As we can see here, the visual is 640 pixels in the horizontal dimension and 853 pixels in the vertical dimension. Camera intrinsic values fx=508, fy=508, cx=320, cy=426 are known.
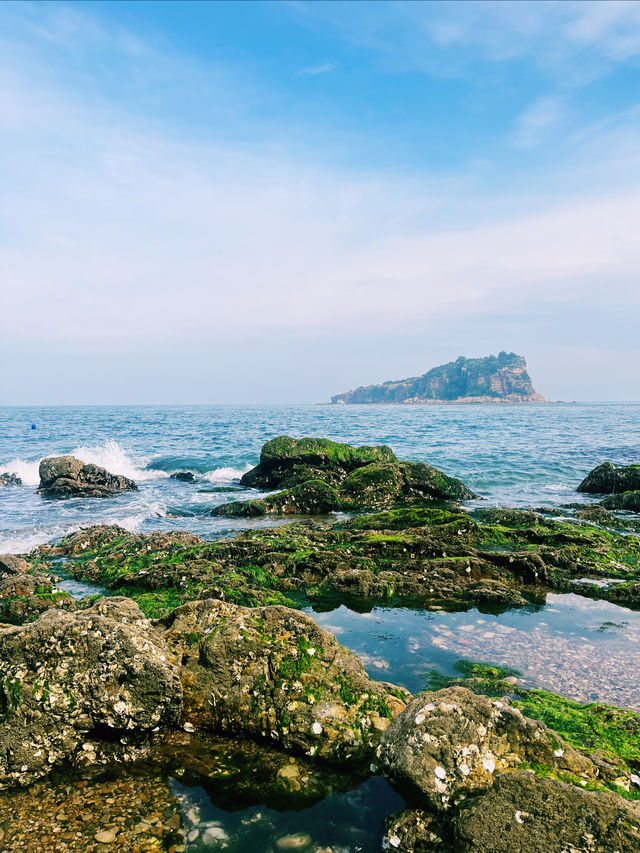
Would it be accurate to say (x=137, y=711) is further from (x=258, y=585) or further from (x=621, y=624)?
(x=621, y=624)

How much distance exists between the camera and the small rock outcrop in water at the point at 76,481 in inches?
903

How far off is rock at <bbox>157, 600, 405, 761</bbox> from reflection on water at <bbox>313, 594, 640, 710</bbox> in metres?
1.22

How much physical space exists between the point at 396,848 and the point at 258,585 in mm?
6335

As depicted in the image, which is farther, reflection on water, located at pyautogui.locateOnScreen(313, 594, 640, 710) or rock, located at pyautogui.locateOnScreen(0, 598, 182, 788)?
reflection on water, located at pyautogui.locateOnScreen(313, 594, 640, 710)

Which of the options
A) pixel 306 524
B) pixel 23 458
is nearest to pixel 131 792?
pixel 306 524

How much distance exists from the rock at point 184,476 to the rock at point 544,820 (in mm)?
24648

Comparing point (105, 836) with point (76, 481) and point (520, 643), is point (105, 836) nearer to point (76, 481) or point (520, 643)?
point (520, 643)

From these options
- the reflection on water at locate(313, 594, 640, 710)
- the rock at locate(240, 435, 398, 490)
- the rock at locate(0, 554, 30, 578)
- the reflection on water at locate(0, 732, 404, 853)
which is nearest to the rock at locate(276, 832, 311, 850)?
the reflection on water at locate(0, 732, 404, 853)

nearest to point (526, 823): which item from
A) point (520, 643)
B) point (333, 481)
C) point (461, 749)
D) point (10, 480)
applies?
point (461, 749)

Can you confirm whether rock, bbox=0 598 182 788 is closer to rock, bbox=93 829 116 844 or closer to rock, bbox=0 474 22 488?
rock, bbox=93 829 116 844

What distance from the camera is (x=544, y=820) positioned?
130 inches

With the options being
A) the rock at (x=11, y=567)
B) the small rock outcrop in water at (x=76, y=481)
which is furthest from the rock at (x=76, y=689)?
the small rock outcrop in water at (x=76, y=481)

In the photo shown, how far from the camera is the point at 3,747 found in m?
4.29

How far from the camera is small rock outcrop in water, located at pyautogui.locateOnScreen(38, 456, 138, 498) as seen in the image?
22.9m
